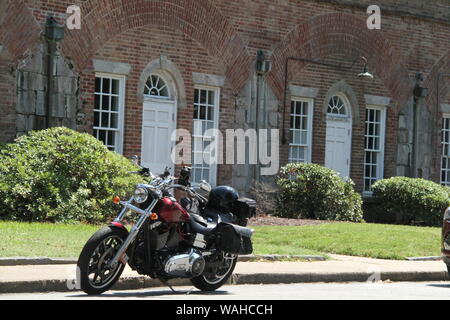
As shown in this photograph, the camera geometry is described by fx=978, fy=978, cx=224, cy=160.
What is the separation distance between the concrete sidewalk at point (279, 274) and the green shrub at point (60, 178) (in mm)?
4408

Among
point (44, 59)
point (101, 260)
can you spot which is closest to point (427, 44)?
point (44, 59)

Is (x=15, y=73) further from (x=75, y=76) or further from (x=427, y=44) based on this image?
(x=427, y=44)

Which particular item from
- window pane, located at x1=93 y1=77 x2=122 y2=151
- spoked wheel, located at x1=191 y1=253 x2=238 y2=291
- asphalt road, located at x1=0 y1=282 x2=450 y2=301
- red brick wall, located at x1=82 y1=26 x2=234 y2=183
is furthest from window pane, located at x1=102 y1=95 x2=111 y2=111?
spoked wheel, located at x1=191 y1=253 x2=238 y2=291

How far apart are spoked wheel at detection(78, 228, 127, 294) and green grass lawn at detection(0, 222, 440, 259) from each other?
2.20 meters

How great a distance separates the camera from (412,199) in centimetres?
2373

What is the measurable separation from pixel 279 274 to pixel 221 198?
1704 millimetres

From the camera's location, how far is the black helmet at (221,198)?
1111cm

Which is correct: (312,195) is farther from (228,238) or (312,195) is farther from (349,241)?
(228,238)

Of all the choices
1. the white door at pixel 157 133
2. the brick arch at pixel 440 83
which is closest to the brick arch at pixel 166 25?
the white door at pixel 157 133

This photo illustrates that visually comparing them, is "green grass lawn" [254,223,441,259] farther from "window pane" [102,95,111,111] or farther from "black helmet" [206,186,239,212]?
"window pane" [102,95,111,111]

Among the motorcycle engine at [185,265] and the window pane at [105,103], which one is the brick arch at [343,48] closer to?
the window pane at [105,103]

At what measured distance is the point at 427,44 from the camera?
2642 centimetres

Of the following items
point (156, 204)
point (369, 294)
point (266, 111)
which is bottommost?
point (369, 294)

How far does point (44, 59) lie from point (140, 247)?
9.67 meters
